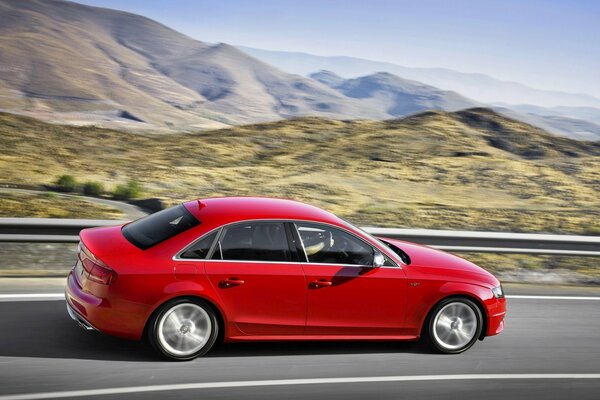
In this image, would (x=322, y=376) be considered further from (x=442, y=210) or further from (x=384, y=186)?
(x=384, y=186)

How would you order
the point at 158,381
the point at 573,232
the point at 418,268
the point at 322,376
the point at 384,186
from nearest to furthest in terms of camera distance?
the point at 158,381, the point at 322,376, the point at 418,268, the point at 573,232, the point at 384,186

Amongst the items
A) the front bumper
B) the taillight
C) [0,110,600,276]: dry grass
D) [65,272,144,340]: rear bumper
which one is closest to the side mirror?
the front bumper

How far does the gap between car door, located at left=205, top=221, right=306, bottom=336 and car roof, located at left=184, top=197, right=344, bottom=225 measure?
0.10 m

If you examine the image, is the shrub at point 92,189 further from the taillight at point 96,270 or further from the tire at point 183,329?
the tire at point 183,329

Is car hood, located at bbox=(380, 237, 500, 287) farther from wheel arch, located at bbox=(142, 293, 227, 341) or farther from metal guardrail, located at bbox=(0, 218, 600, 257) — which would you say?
metal guardrail, located at bbox=(0, 218, 600, 257)

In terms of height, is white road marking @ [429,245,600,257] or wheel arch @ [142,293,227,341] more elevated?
white road marking @ [429,245,600,257]

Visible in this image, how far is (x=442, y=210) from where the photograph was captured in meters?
19.4

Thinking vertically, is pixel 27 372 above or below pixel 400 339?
below

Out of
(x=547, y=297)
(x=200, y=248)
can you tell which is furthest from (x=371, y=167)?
(x=200, y=248)

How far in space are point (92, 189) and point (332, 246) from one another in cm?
1312

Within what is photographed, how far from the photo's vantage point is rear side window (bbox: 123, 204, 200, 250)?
6.27 metres

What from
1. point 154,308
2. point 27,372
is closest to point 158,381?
point 154,308

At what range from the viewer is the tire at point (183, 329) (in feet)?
19.9

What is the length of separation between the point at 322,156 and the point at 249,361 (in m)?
23.3
